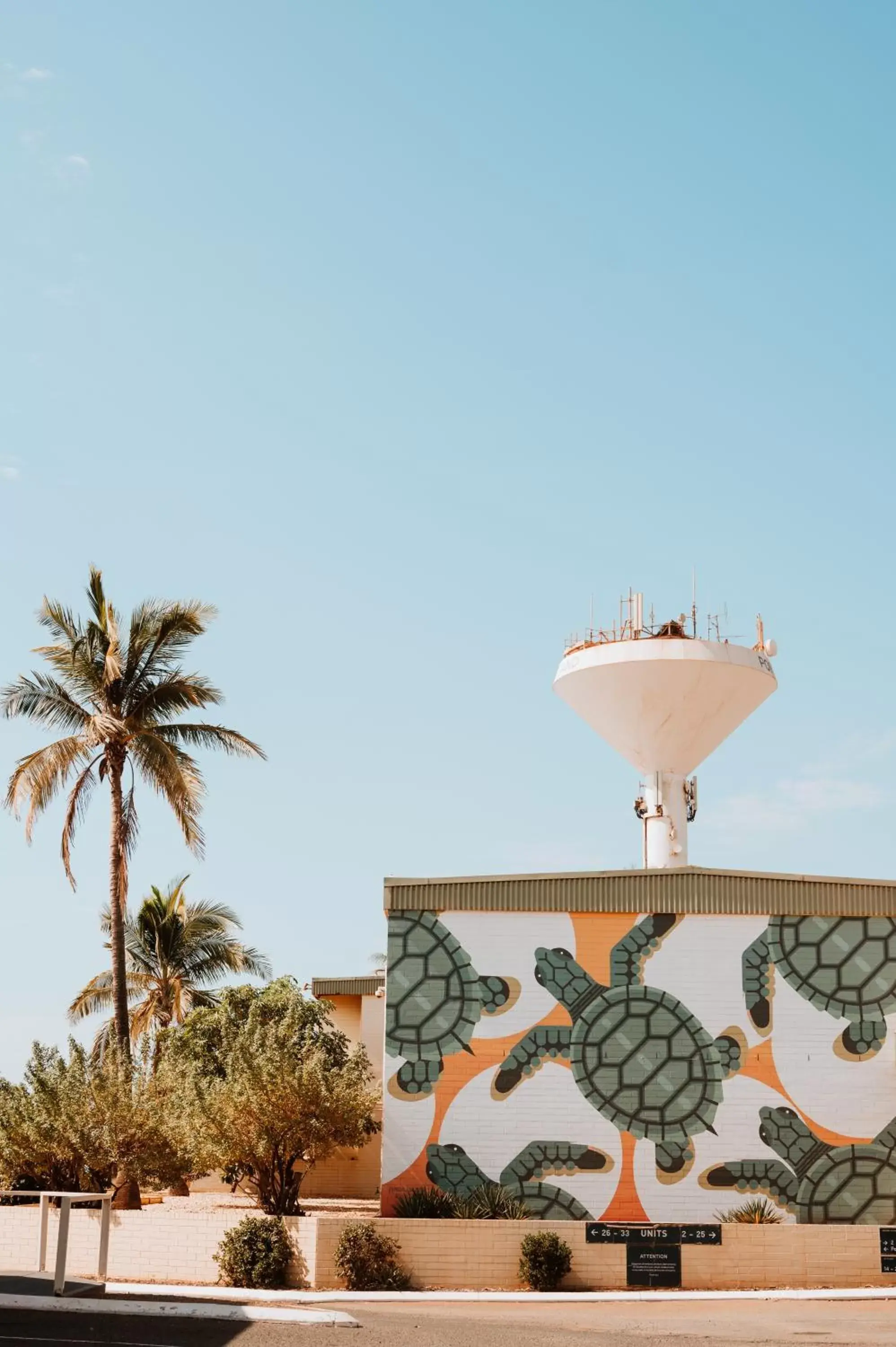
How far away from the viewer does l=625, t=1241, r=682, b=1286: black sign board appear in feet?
69.7

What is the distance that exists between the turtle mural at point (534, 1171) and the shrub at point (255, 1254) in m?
2.88

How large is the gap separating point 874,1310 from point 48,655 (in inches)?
761

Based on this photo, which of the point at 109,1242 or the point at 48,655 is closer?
the point at 109,1242

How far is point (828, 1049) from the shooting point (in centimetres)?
2317

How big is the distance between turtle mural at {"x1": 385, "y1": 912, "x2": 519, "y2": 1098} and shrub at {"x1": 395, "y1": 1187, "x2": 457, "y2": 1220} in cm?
150

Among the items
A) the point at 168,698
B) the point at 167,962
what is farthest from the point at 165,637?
the point at 167,962

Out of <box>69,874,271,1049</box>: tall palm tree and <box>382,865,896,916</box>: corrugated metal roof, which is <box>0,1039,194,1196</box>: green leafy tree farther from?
<box>69,874,271,1049</box>: tall palm tree

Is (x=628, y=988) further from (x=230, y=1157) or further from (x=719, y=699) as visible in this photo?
(x=719, y=699)

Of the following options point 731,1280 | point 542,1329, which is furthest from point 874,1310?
point 542,1329

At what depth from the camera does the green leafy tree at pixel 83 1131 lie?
22.9m

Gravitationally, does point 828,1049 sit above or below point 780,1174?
above

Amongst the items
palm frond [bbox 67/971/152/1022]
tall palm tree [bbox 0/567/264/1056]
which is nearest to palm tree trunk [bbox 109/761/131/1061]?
tall palm tree [bbox 0/567/264/1056]

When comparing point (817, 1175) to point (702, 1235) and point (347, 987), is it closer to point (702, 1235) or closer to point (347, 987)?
point (702, 1235)

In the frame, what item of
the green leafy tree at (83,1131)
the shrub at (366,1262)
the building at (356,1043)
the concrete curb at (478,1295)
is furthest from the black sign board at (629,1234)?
the building at (356,1043)
